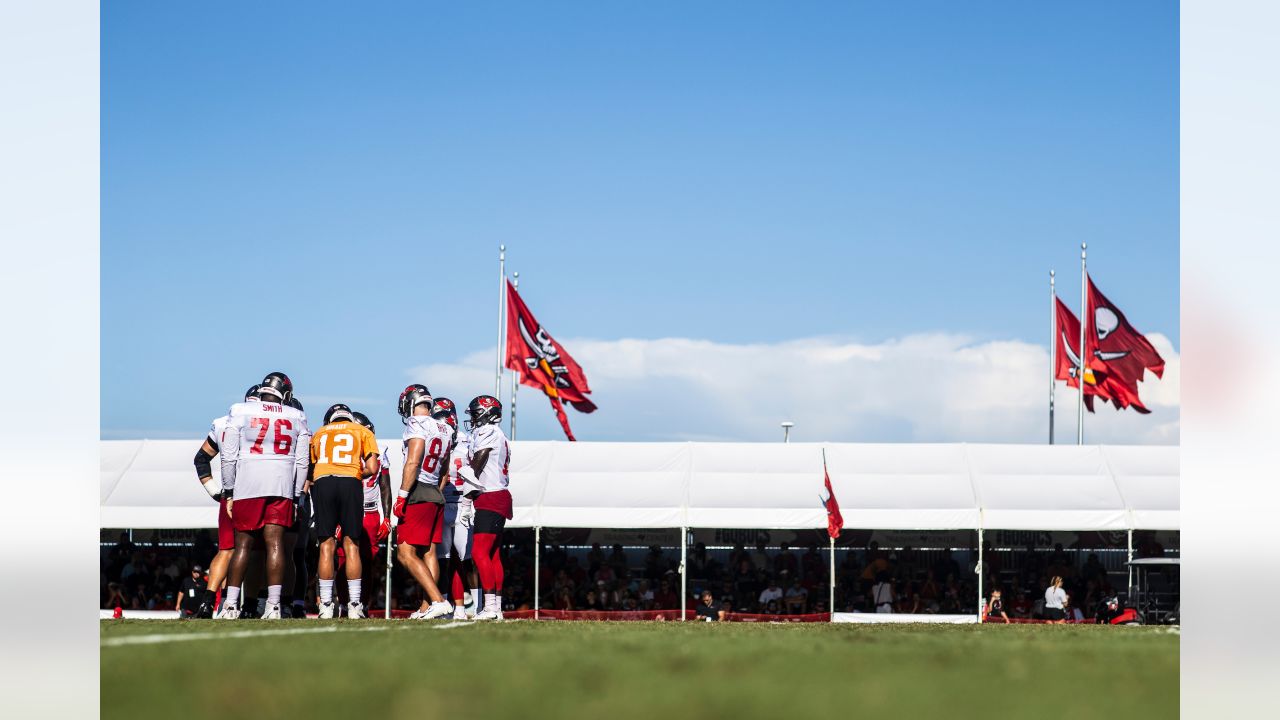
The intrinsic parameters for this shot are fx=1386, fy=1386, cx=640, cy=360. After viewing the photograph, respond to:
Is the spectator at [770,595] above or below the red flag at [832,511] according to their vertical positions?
below

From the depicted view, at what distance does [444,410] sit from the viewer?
13.2 m

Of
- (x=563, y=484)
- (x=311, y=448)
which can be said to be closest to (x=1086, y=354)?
(x=563, y=484)

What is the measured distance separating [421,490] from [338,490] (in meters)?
0.81

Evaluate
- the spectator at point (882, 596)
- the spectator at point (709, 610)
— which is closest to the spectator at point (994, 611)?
the spectator at point (882, 596)

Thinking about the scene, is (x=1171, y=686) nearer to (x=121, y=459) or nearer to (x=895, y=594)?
(x=895, y=594)

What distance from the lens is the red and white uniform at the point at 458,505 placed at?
12.9 metres

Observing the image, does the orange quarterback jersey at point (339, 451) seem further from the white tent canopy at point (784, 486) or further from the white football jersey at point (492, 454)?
the white tent canopy at point (784, 486)

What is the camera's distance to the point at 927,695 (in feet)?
14.0

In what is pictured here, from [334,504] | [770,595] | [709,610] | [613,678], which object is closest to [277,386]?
[334,504]

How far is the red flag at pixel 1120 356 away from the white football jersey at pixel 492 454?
21.9 metres

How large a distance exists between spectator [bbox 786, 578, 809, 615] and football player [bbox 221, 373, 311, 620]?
14222mm

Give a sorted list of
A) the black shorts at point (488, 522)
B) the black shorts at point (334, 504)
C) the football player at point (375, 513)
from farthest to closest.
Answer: the football player at point (375, 513) → the black shorts at point (488, 522) → the black shorts at point (334, 504)

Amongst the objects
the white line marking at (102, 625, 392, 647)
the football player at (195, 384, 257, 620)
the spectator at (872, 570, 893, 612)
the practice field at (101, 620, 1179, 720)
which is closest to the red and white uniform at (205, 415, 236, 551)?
the football player at (195, 384, 257, 620)
